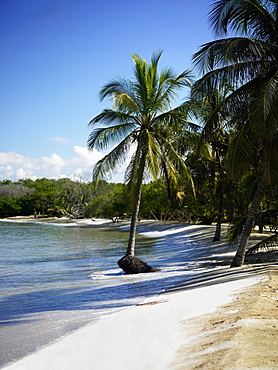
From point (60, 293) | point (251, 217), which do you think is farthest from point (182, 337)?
point (251, 217)

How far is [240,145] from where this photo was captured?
32.8 ft

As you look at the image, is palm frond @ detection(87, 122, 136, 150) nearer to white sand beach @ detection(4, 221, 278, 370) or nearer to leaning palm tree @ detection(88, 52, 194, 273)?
leaning palm tree @ detection(88, 52, 194, 273)

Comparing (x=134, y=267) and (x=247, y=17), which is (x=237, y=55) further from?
(x=134, y=267)

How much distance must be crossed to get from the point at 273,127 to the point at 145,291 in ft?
17.2

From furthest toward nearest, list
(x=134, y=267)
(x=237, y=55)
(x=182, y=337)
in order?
(x=134, y=267), (x=237, y=55), (x=182, y=337)

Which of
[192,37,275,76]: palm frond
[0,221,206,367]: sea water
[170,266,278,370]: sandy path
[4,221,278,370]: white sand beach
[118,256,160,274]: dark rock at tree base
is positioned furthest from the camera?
[118,256,160,274]: dark rock at tree base

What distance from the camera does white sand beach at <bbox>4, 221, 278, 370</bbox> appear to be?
13.1 feet

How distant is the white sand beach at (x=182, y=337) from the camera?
3.99m

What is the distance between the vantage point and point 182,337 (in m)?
5.01

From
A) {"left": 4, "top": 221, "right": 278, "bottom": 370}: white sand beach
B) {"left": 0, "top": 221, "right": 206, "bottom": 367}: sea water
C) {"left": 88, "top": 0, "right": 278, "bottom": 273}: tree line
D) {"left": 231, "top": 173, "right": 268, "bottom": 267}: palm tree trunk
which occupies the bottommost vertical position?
{"left": 0, "top": 221, "right": 206, "bottom": 367}: sea water

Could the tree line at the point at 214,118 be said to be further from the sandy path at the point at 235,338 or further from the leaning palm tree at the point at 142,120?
the sandy path at the point at 235,338

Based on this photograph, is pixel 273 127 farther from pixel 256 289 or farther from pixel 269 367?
pixel 269 367

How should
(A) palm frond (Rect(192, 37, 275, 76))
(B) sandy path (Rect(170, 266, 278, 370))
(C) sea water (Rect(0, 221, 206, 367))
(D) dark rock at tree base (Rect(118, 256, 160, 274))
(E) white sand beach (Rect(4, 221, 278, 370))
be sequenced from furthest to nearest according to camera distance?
1. (D) dark rock at tree base (Rect(118, 256, 160, 274))
2. (A) palm frond (Rect(192, 37, 275, 76))
3. (C) sea water (Rect(0, 221, 206, 367))
4. (E) white sand beach (Rect(4, 221, 278, 370))
5. (B) sandy path (Rect(170, 266, 278, 370))

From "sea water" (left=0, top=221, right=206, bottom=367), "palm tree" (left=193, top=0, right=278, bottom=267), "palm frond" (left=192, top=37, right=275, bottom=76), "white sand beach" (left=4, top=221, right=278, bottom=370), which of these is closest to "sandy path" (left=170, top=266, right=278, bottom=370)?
"white sand beach" (left=4, top=221, right=278, bottom=370)
